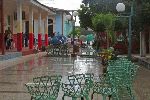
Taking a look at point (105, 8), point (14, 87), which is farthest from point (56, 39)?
point (14, 87)

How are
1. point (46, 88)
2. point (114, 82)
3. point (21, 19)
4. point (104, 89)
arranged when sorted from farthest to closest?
1. point (21, 19)
2. point (104, 89)
3. point (114, 82)
4. point (46, 88)

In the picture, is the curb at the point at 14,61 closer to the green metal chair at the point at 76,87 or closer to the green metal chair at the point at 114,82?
the green metal chair at the point at 114,82

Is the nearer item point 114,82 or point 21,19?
point 114,82

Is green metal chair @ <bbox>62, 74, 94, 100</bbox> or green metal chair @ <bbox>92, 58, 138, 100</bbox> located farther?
green metal chair @ <bbox>92, 58, 138, 100</bbox>

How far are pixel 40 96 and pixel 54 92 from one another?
0.81 feet

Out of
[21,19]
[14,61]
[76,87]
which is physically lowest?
[14,61]

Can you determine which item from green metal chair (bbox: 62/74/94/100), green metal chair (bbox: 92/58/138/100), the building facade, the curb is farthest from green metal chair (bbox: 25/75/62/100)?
the building facade

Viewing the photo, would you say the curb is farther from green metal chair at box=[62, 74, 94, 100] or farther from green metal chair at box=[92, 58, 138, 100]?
green metal chair at box=[62, 74, 94, 100]

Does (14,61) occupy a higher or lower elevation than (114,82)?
lower

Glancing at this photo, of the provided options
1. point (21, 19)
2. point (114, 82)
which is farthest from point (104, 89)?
point (21, 19)

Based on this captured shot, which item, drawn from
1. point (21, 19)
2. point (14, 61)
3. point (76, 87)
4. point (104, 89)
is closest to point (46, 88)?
point (76, 87)

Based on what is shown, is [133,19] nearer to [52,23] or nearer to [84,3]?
[84,3]

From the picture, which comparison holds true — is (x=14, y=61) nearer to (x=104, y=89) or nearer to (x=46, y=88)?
(x=104, y=89)

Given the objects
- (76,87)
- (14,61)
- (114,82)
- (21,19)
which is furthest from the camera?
(21,19)
